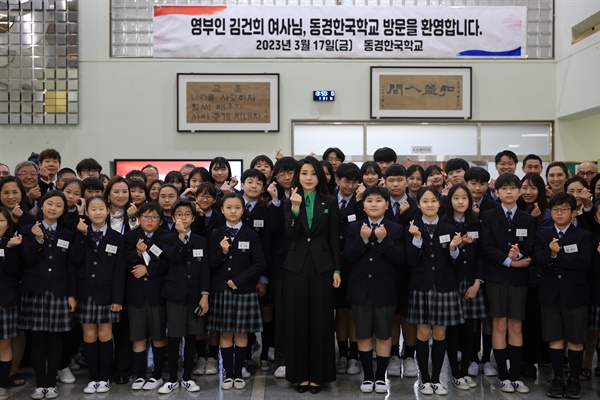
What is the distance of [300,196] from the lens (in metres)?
4.04

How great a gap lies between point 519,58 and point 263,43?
4108mm

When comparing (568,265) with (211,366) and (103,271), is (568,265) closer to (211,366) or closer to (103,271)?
(211,366)

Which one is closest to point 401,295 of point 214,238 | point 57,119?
point 214,238

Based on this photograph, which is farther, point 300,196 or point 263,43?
point 263,43

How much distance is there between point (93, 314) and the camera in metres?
4.08

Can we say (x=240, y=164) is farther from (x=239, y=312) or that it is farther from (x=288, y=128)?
(x=239, y=312)

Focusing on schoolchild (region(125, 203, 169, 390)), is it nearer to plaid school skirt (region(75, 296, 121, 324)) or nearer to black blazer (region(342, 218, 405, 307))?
plaid school skirt (region(75, 296, 121, 324))

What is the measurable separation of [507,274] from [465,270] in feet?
0.96

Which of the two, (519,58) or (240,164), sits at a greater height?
(519,58)

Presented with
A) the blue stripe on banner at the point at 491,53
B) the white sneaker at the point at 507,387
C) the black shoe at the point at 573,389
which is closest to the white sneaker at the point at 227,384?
the white sneaker at the point at 507,387

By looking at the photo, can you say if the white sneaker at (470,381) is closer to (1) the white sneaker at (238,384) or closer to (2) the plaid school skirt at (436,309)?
(2) the plaid school skirt at (436,309)

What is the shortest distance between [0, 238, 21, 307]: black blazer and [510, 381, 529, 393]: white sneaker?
3617 millimetres

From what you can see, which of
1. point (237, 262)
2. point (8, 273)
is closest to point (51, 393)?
point (8, 273)

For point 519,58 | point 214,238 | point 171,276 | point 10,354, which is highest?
point 519,58
